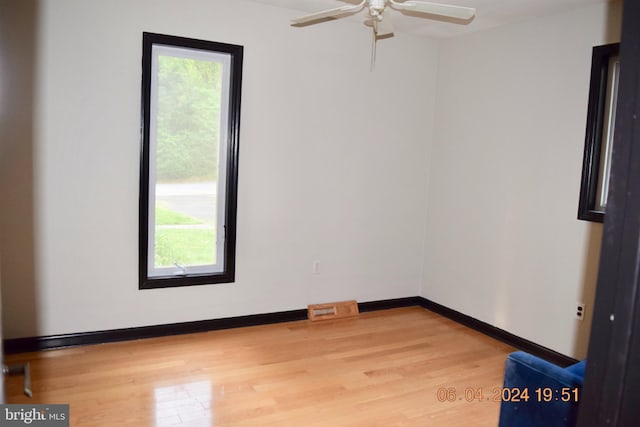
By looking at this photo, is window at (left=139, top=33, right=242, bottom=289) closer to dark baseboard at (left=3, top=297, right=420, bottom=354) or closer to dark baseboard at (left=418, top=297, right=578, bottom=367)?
dark baseboard at (left=3, top=297, right=420, bottom=354)

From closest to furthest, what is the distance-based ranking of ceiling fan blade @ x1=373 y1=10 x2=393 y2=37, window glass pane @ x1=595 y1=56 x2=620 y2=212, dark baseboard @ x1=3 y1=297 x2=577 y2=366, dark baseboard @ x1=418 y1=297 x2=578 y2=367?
1. ceiling fan blade @ x1=373 y1=10 x2=393 y2=37
2. window glass pane @ x1=595 y1=56 x2=620 y2=212
3. dark baseboard @ x1=3 y1=297 x2=577 y2=366
4. dark baseboard @ x1=418 y1=297 x2=578 y2=367

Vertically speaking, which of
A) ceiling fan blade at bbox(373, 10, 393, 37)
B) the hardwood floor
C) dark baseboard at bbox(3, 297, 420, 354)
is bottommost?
the hardwood floor

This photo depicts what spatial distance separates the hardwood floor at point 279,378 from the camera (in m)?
2.67

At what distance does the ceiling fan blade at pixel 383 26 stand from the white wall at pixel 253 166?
53.4 inches

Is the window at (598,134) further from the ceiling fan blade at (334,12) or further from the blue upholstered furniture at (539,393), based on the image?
the ceiling fan blade at (334,12)

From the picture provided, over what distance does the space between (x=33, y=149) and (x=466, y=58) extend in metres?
3.53

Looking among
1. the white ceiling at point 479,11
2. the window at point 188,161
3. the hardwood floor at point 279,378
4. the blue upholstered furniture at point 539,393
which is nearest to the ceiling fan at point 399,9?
the white ceiling at point 479,11

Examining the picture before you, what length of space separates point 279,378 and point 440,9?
7.69 ft

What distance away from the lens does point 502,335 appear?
3.97 meters

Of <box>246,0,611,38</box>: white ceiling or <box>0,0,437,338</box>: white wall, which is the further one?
<box>246,0,611,38</box>: white ceiling

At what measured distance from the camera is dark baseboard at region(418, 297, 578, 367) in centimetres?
354

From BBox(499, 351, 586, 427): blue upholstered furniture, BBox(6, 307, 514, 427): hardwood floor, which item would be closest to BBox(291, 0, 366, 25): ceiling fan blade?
BBox(499, 351, 586, 427): blue upholstered furniture

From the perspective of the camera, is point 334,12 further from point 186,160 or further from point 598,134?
point 598,134

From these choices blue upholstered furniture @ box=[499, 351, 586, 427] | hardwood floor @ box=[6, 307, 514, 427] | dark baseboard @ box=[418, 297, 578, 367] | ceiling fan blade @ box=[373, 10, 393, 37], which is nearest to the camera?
blue upholstered furniture @ box=[499, 351, 586, 427]
